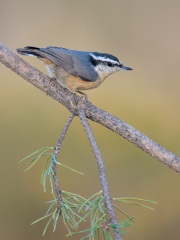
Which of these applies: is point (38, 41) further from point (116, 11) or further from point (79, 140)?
point (79, 140)

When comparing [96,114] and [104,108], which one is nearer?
[96,114]

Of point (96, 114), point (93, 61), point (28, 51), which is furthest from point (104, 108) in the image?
point (96, 114)

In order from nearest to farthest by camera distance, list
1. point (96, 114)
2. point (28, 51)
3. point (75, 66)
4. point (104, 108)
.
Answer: point (96, 114) → point (28, 51) → point (75, 66) → point (104, 108)

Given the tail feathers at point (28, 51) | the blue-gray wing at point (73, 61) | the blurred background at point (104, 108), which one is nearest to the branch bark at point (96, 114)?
the tail feathers at point (28, 51)

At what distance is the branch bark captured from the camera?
1.17m

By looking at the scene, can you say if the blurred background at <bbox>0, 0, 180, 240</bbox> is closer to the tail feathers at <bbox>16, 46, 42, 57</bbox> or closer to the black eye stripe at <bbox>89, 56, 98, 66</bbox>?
the black eye stripe at <bbox>89, 56, 98, 66</bbox>

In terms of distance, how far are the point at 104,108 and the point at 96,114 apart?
1725mm

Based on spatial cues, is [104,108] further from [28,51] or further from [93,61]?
[28,51]

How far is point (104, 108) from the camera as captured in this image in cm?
297

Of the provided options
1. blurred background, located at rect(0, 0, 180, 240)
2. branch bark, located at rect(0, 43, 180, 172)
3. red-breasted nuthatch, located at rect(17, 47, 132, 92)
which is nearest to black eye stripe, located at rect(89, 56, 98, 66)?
red-breasted nuthatch, located at rect(17, 47, 132, 92)

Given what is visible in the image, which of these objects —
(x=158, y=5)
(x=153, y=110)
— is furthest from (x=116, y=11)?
(x=153, y=110)

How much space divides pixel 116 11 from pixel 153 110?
0.88 metres

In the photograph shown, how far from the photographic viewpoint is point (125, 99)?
3072mm

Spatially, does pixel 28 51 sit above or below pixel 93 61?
below
